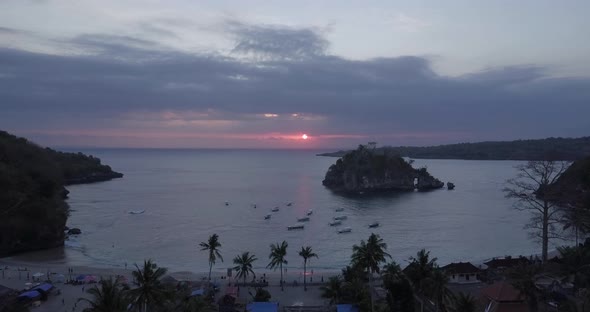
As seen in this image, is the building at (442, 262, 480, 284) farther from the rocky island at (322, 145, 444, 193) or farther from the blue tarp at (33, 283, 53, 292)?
the rocky island at (322, 145, 444, 193)

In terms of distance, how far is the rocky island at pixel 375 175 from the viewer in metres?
116

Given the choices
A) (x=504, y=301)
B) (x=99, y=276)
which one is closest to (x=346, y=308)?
(x=504, y=301)

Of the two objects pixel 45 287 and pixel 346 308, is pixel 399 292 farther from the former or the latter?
pixel 45 287

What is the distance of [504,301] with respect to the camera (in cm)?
2275

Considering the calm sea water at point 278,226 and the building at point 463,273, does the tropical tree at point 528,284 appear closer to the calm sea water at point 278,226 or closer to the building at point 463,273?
the building at point 463,273

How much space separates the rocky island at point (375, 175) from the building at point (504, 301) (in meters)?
90.8

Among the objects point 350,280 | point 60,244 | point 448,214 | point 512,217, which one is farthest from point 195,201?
point 350,280

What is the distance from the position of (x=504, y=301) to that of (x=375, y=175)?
9449cm

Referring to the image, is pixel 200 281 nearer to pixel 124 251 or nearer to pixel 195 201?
pixel 124 251

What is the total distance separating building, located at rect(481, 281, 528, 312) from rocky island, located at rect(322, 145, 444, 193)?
90783mm

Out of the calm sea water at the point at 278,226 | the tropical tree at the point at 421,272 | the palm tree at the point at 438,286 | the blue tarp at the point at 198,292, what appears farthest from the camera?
the calm sea water at the point at 278,226

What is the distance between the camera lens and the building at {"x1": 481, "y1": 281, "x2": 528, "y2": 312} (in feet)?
74.1

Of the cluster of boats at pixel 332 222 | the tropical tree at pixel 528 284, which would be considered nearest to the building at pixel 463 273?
the tropical tree at pixel 528 284

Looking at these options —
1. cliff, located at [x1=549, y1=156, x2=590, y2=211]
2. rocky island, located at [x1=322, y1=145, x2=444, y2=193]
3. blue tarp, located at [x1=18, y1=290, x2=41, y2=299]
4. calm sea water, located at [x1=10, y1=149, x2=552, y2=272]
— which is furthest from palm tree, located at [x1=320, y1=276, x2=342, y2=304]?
rocky island, located at [x1=322, y1=145, x2=444, y2=193]
